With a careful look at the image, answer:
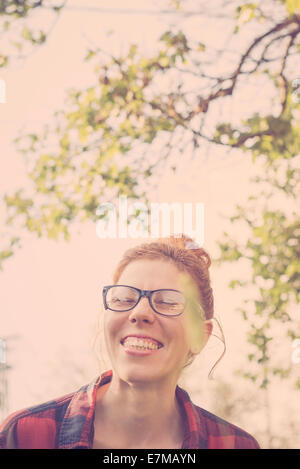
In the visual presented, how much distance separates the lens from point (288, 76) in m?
3.38

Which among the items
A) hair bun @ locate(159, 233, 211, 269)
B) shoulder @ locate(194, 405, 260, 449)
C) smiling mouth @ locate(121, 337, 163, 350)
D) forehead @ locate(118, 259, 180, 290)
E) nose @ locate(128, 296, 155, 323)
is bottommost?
shoulder @ locate(194, 405, 260, 449)

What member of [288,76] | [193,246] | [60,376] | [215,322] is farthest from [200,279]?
[288,76]

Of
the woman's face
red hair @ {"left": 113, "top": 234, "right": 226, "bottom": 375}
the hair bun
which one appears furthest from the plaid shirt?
the hair bun

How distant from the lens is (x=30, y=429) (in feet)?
6.22

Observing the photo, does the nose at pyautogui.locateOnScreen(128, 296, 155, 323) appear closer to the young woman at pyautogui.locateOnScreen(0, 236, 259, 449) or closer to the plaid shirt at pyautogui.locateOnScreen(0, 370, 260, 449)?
the young woman at pyautogui.locateOnScreen(0, 236, 259, 449)

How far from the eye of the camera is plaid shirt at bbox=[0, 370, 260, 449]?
1.90 m

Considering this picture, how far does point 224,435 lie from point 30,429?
2.55ft

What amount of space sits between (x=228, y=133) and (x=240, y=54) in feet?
1.66

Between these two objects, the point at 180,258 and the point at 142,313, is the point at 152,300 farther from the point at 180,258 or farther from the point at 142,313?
the point at 180,258

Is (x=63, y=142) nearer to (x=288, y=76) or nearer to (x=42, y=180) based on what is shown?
(x=42, y=180)

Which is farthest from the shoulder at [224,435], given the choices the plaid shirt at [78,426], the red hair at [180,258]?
the red hair at [180,258]

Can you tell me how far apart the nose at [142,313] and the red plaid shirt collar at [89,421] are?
0.31 metres

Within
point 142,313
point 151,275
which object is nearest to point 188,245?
point 151,275

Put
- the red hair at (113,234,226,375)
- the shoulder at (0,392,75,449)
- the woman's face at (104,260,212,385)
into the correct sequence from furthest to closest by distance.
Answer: the red hair at (113,234,226,375) → the woman's face at (104,260,212,385) → the shoulder at (0,392,75,449)
